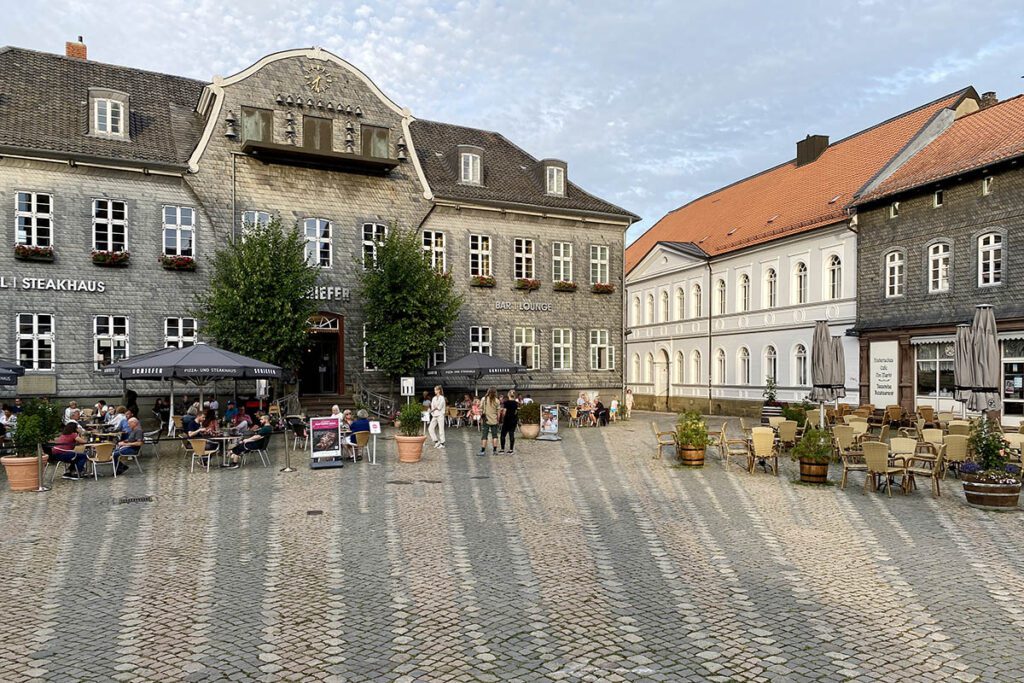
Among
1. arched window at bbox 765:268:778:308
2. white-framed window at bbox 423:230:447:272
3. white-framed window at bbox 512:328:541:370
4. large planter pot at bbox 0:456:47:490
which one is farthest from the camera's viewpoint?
arched window at bbox 765:268:778:308

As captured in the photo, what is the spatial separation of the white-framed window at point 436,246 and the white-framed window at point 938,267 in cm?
1699

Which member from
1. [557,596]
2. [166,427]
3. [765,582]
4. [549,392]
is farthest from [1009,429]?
[166,427]

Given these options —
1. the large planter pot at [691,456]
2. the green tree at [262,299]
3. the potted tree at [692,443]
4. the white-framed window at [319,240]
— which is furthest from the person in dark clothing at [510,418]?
the white-framed window at [319,240]

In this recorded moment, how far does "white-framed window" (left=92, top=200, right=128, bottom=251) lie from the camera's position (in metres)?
25.1

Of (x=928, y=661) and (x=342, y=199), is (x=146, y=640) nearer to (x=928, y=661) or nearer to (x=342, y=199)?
(x=928, y=661)

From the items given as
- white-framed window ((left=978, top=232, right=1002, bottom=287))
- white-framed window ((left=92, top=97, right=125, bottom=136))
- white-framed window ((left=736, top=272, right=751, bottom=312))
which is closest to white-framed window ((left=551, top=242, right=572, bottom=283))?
white-framed window ((left=736, top=272, right=751, bottom=312))

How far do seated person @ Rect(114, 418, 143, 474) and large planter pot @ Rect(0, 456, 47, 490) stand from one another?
76.9 inches

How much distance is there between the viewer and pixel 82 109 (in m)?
26.2

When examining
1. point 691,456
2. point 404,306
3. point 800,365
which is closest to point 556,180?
point 404,306

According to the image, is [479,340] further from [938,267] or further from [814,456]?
[814,456]

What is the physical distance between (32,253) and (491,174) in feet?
55.7

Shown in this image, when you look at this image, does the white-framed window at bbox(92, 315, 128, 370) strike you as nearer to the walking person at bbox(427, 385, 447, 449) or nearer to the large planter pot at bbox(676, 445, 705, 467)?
the walking person at bbox(427, 385, 447, 449)

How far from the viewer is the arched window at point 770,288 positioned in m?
34.1

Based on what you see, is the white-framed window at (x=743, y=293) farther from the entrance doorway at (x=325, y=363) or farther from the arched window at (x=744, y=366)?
the entrance doorway at (x=325, y=363)
